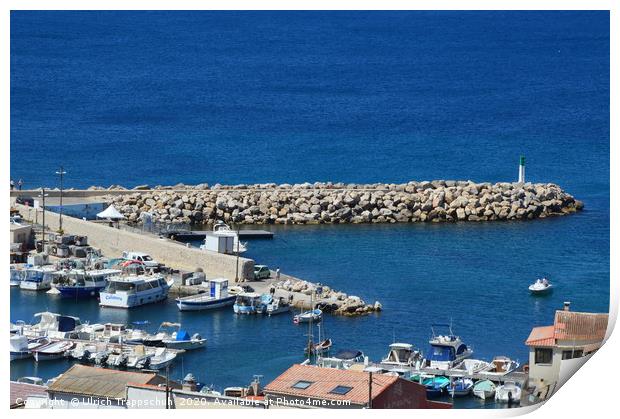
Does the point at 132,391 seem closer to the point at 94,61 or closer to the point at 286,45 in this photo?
the point at 94,61

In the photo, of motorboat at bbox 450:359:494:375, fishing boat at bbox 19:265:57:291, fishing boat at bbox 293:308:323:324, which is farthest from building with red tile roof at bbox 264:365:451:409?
fishing boat at bbox 19:265:57:291

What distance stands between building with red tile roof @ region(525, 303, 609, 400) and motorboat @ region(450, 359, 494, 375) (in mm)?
1680

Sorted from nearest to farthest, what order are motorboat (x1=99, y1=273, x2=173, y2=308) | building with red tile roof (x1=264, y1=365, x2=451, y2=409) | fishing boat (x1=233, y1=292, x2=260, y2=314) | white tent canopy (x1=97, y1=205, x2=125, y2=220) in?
building with red tile roof (x1=264, y1=365, x2=451, y2=409), fishing boat (x1=233, y1=292, x2=260, y2=314), motorboat (x1=99, y1=273, x2=173, y2=308), white tent canopy (x1=97, y1=205, x2=125, y2=220)

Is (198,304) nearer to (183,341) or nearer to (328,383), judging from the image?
(183,341)

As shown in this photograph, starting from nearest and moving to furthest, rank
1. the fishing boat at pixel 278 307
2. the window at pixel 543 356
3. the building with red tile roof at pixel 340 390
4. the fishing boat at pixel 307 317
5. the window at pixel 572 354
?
the building with red tile roof at pixel 340 390, the window at pixel 572 354, the window at pixel 543 356, the fishing boat at pixel 307 317, the fishing boat at pixel 278 307

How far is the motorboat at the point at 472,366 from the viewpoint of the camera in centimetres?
1275

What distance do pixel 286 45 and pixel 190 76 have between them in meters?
6.82

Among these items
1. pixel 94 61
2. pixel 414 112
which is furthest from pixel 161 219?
pixel 94 61

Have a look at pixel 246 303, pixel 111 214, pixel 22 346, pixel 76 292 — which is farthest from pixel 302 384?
pixel 111 214

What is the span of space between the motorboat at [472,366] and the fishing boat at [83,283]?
14.9 feet

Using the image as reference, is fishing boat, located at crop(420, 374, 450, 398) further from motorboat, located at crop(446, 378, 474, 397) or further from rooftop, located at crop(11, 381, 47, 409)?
rooftop, located at crop(11, 381, 47, 409)

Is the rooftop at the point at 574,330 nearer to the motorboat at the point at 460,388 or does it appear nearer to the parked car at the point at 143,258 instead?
the motorboat at the point at 460,388

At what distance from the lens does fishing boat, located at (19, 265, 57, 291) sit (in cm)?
1606

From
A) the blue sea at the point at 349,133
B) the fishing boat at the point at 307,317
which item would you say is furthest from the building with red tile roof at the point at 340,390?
the fishing boat at the point at 307,317
